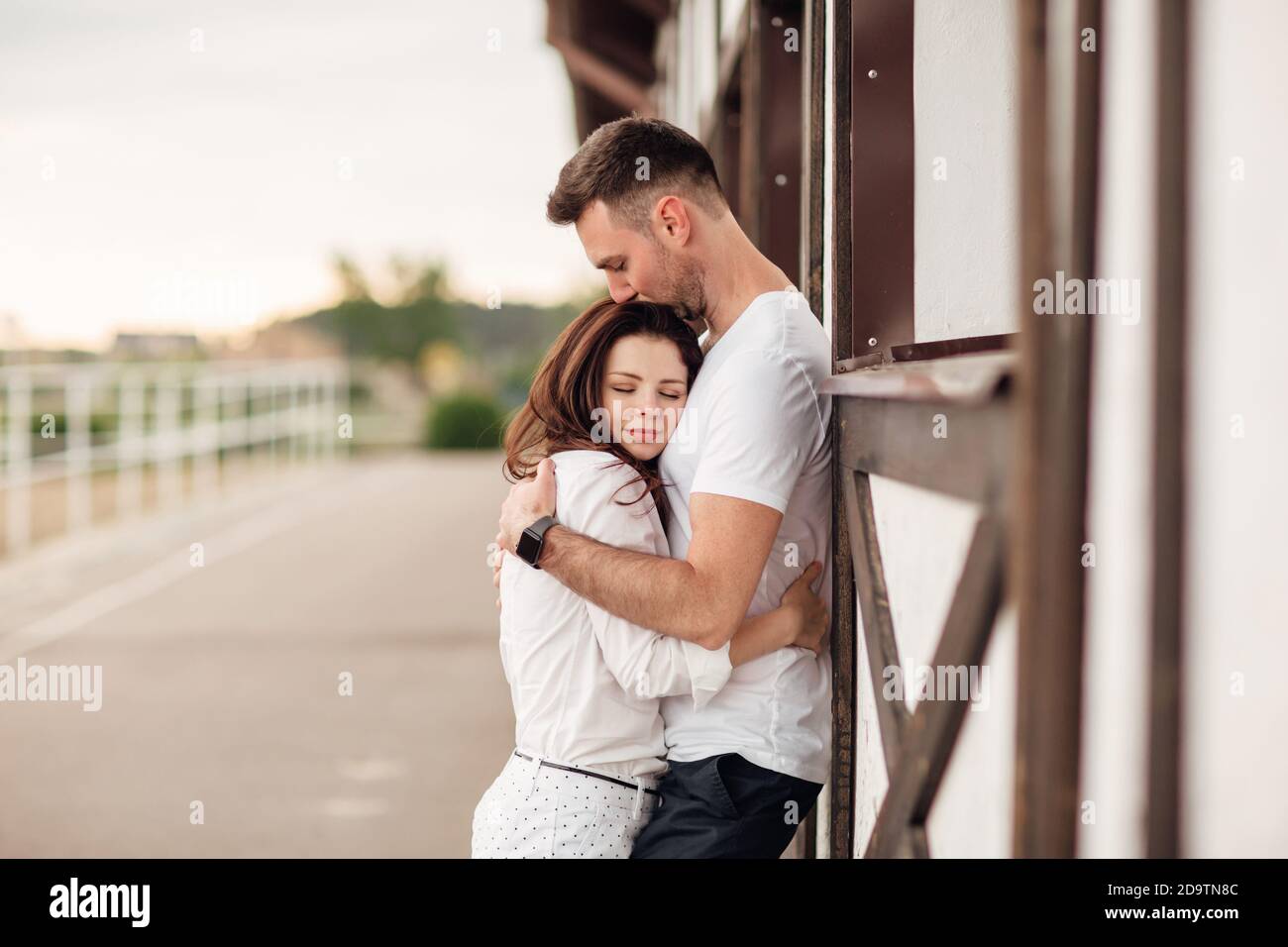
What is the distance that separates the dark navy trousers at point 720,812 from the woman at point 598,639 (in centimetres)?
4

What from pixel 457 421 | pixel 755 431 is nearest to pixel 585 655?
pixel 755 431

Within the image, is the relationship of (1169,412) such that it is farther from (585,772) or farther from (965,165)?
Result: (585,772)

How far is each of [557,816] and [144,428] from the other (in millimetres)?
10842

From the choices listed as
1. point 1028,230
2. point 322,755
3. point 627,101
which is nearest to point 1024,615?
point 1028,230

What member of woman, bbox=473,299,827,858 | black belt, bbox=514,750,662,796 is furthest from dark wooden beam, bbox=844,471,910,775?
black belt, bbox=514,750,662,796

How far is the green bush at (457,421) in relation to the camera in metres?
23.0

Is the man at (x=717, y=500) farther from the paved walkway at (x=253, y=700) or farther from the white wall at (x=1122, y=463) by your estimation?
the paved walkway at (x=253, y=700)

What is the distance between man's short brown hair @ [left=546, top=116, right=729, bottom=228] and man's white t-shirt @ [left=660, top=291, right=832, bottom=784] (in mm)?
260

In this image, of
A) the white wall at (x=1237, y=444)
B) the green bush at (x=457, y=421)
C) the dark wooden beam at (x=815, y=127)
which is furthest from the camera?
the green bush at (x=457, y=421)

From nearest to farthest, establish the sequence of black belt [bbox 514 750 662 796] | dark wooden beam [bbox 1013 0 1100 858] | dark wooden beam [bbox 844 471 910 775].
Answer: dark wooden beam [bbox 1013 0 1100 858]
dark wooden beam [bbox 844 471 910 775]
black belt [bbox 514 750 662 796]

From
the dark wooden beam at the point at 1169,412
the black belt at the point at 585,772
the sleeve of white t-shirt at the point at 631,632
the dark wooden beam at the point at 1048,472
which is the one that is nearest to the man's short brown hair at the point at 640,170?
the sleeve of white t-shirt at the point at 631,632

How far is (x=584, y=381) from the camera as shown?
1942 mm

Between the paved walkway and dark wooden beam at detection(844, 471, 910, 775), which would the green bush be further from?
dark wooden beam at detection(844, 471, 910, 775)

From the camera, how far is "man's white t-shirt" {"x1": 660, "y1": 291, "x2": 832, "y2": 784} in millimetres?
1711
